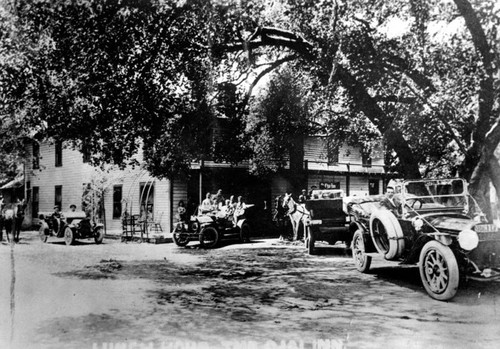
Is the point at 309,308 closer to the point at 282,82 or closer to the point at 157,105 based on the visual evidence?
the point at 157,105

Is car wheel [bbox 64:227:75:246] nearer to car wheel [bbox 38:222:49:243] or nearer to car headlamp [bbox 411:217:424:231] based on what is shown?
car wheel [bbox 38:222:49:243]

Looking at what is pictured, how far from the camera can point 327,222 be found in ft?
43.7

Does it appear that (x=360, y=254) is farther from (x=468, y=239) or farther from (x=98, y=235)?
(x=98, y=235)

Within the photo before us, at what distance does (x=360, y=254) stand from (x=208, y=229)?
719cm

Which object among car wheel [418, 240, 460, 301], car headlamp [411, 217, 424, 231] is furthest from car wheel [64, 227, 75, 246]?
car wheel [418, 240, 460, 301]

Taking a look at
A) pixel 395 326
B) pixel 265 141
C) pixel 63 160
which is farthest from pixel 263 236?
pixel 395 326

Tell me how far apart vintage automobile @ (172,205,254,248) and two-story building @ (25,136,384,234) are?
9.74 feet

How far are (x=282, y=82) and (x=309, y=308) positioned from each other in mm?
9410

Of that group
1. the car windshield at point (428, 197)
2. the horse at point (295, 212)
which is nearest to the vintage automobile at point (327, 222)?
the car windshield at point (428, 197)

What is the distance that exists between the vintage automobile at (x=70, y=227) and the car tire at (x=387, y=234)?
38.0 ft

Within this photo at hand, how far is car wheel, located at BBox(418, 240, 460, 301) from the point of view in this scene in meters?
6.76

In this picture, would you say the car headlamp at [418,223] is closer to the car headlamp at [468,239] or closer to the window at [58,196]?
the car headlamp at [468,239]

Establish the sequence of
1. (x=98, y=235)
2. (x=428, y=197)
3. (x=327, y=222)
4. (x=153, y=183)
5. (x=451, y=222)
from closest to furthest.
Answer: (x=451, y=222), (x=428, y=197), (x=327, y=222), (x=98, y=235), (x=153, y=183)

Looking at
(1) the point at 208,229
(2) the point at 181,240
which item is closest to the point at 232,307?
(1) the point at 208,229
